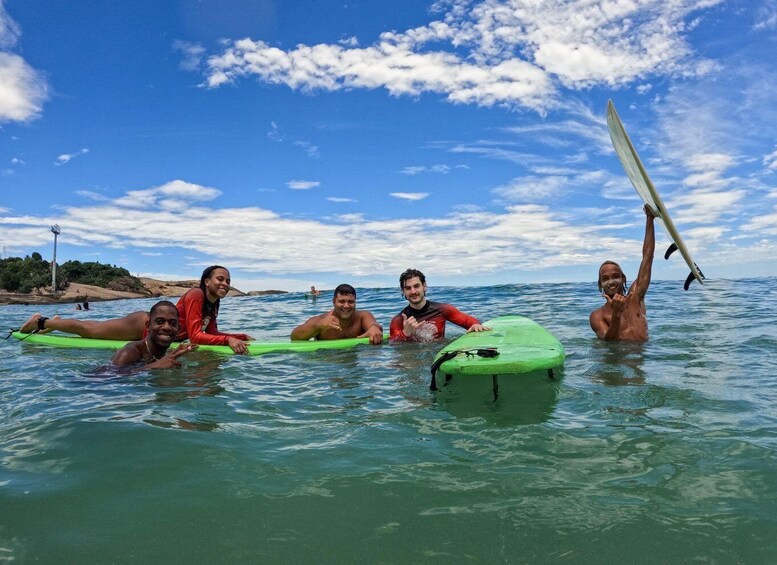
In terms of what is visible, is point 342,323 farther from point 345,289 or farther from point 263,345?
point 263,345

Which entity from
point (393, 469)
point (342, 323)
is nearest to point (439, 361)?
point (393, 469)

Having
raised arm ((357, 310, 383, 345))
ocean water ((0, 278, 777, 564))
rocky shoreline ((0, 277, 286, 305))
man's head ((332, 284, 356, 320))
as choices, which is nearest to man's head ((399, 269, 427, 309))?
raised arm ((357, 310, 383, 345))

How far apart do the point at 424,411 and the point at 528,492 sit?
4.74ft

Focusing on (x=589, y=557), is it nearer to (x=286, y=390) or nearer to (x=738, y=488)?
(x=738, y=488)

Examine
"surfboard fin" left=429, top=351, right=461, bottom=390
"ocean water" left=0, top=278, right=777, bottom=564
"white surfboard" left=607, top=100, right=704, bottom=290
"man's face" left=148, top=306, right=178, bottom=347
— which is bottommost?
"ocean water" left=0, top=278, right=777, bottom=564

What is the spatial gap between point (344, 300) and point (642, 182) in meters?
4.20

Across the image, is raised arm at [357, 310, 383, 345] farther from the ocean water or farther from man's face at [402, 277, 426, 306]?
the ocean water

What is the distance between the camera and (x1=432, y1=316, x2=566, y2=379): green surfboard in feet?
13.6

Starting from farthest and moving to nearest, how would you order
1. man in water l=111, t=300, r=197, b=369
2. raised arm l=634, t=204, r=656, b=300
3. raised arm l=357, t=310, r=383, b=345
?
raised arm l=357, t=310, r=383, b=345, raised arm l=634, t=204, r=656, b=300, man in water l=111, t=300, r=197, b=369

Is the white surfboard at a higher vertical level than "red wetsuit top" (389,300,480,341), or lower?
higher

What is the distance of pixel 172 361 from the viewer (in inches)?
219

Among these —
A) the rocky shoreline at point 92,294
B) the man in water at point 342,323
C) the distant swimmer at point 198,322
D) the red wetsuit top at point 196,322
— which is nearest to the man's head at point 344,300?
the man in water at point 342,323

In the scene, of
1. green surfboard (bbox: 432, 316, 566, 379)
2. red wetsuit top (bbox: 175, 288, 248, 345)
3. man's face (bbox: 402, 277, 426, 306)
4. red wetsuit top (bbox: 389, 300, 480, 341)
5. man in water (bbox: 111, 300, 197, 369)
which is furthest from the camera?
red wetsuit top (bbox: 389, 300, 480, 341)

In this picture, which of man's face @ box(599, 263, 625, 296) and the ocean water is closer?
the ocean water
